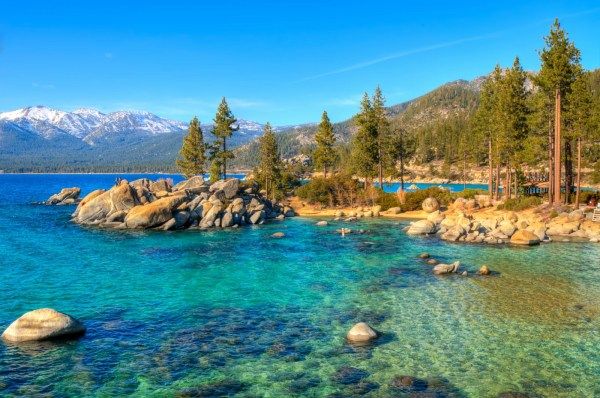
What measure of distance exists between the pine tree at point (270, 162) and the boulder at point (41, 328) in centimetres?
5934

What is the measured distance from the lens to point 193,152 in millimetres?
89562

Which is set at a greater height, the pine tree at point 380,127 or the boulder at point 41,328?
the pine tree at point 380,127

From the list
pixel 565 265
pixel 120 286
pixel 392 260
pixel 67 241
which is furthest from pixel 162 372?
pixel 67 241

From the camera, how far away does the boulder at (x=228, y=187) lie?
207 ft

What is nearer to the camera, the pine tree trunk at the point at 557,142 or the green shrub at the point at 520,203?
the pine tree trunk at the point at 557,142

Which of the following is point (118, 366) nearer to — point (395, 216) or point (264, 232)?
point (264, 232)

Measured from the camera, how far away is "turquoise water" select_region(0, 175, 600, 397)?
1427 centimetres

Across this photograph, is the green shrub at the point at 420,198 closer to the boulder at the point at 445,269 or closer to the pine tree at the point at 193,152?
the boulder at the point at 445,269

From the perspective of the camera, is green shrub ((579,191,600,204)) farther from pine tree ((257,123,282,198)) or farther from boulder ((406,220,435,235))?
pine tree ((257,123,282,198))

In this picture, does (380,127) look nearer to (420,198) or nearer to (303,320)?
(420,198)

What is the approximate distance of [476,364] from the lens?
15.5 metres

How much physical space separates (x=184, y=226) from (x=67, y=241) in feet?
43.6

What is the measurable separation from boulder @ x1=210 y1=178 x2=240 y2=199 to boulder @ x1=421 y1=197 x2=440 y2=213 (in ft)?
89.5

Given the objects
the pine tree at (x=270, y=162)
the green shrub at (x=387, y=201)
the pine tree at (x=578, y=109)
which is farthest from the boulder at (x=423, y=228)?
the pine tree at (x=270, y=162)
